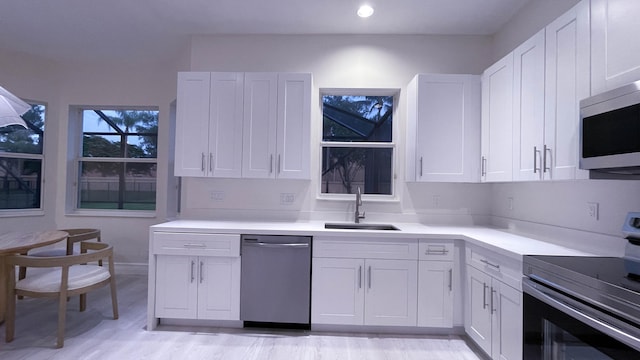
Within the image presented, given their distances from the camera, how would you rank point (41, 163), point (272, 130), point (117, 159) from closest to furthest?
point (272, 130) → point (41, 163) → point (117, 159)

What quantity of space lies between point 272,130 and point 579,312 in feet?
7.91

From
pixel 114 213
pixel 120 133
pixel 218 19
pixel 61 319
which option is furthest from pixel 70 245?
pixel 218 19

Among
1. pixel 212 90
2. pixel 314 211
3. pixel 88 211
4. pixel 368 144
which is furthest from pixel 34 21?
pixel 368 144

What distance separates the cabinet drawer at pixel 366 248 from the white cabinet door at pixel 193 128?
1325 millimetres

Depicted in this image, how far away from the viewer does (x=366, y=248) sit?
249 cm

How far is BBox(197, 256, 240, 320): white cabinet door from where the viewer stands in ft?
8.19

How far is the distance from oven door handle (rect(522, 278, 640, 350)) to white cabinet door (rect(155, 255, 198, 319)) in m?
2.33

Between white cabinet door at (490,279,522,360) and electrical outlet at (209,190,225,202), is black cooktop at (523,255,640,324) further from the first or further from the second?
electrical outlet at (209,190,225,202)

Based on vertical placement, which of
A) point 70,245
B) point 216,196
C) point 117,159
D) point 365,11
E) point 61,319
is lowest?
point 61,319

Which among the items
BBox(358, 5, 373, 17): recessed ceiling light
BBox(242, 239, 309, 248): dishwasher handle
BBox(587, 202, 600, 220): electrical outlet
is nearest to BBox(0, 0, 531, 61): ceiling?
BBox(358, 5, 373, 17): recessed ceiling light

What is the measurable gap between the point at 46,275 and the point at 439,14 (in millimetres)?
4013

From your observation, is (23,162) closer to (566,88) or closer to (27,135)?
(27,135)

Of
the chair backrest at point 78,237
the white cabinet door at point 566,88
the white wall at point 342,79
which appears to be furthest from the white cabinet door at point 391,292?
the chair backrest at point 78,237

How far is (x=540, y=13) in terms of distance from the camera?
2.45 m
